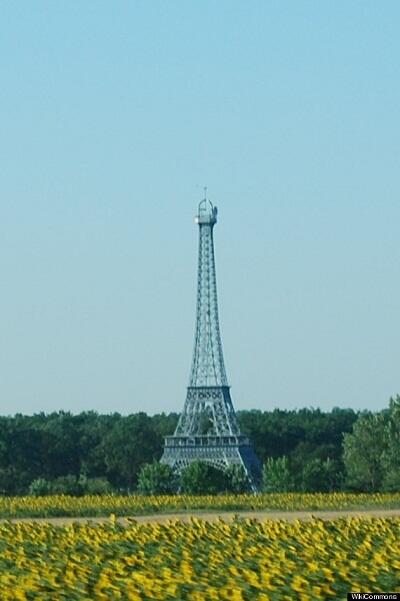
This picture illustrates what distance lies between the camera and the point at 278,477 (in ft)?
327

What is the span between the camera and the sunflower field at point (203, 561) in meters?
23.5

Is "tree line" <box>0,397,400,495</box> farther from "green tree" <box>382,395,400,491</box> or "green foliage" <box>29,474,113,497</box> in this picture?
"green foliage" <box>29,474,113,497</box>

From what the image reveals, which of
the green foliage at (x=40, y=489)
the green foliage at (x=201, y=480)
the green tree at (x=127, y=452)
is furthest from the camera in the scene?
the green tree at (x=127, y=452)

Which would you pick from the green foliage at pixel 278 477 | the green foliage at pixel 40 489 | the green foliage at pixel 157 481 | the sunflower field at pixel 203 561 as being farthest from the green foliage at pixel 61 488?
the sunflower field at pixel 203 561

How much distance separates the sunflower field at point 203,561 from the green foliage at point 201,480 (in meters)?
55.7

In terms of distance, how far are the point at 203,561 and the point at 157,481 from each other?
68.1 m

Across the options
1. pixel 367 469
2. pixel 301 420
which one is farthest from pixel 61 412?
pixel 367 469

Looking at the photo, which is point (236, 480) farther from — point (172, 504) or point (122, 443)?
point (122, 443)

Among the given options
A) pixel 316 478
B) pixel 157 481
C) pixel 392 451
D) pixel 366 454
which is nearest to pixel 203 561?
pixel 157 481

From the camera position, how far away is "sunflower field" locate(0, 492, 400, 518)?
220 feet

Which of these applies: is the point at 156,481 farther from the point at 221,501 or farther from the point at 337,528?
the point at 337,528

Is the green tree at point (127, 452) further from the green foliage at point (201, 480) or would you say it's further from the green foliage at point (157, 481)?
the green foliage at point (201, 480)

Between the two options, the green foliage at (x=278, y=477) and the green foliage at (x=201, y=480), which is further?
the green foliage at (x=278, y=477)

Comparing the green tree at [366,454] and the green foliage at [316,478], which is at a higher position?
the green tree at [366,454]
